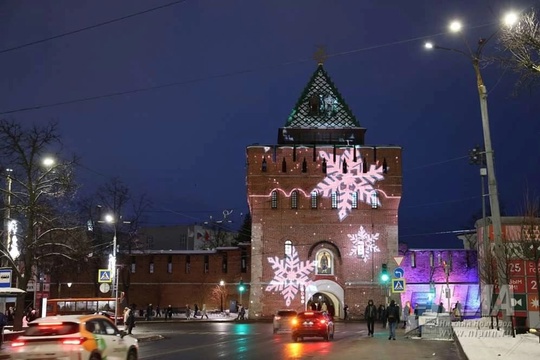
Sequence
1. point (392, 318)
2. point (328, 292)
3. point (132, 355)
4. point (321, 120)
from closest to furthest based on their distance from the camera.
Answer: point (132, 355) < point (392, 318) < point (328, 292) < point (321, 120)

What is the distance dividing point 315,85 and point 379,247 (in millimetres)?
17187

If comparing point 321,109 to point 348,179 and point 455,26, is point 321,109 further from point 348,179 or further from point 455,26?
point 455,26

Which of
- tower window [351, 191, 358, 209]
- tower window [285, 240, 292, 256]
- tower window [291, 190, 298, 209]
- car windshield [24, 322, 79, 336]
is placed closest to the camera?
car windshield [24, 322, 79, 336]

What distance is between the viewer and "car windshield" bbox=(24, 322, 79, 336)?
13.8 metres

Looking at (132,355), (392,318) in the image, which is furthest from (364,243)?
(132,355)

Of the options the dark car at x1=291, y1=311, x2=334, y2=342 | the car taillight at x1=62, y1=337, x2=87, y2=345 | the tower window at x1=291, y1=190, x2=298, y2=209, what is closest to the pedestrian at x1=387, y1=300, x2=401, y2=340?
the dark car at x1=291, y1=311, x2=334, y2=342

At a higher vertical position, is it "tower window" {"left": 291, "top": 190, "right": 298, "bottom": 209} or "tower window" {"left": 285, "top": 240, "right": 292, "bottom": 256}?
"tower window" {"left": 291, "top": 190, "right": 298, "bottom": 209}

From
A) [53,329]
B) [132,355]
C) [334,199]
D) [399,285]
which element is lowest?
[132,355]

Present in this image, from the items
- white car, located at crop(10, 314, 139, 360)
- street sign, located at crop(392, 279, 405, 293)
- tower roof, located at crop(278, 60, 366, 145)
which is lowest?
white car, located at crop(10, 314, 139, 360)

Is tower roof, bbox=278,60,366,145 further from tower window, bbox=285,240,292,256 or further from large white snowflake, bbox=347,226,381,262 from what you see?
tower window, bbox=285,240,292,256

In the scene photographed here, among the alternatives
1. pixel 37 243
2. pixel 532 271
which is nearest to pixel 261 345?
pixel 37 243

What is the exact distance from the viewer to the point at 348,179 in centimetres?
6147

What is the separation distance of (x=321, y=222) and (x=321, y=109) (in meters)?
11.8

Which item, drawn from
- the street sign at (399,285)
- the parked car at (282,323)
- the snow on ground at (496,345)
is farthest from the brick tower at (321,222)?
the snow on ground at (496,345)
